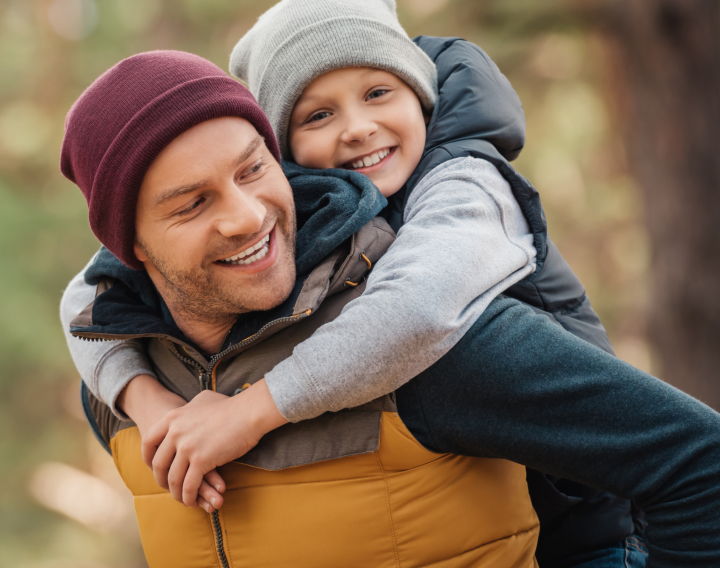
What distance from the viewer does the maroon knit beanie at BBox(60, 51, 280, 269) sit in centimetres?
148

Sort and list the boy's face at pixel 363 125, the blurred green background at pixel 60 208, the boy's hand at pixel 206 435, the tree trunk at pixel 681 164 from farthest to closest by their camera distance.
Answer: the blurred green background at pixel 60 208 < the tree trunk at pixel 681 164 < the boy's face at pixel 363 125 < the boy's hand at pixel 206 435

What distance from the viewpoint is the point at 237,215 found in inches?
59.0

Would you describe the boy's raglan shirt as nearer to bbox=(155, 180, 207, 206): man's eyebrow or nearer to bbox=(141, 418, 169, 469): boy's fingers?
bbox=(141, 418, 169, 469): boy's fingers

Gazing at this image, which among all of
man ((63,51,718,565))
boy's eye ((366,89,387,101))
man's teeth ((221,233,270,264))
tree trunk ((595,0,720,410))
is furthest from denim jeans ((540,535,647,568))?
tree trunk ((595,0,720,410))

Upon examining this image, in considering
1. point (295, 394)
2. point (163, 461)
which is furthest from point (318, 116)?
point (163, 461)

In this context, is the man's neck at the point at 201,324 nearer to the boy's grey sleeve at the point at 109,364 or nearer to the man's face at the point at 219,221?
the man's face at the point at 219,221

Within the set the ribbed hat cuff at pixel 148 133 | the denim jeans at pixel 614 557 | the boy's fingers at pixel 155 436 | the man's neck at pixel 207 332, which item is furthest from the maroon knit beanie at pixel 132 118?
the denim jeans at pixel 614 557

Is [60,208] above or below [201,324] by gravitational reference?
below

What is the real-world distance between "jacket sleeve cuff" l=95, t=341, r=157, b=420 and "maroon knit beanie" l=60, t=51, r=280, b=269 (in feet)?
0.89

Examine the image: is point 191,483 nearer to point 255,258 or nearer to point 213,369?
point 213,369

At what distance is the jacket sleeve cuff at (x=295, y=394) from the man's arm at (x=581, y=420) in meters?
0.20

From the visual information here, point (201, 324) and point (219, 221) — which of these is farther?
point (201, 324)

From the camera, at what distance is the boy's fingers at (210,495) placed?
1411 millimetres

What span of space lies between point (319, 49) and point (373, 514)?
3.93 ft
